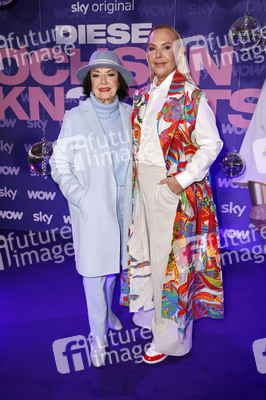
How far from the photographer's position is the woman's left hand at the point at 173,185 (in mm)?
1983

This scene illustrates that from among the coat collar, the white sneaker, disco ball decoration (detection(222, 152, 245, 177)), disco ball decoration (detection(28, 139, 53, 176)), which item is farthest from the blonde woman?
disco ball decoration (detection(28, 139, 53, 176))

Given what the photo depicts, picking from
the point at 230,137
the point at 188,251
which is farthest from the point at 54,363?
the point at 230,137

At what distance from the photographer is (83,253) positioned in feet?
7.09

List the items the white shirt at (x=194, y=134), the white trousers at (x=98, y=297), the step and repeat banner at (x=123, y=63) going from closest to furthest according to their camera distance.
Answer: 1. the white shirt at (x=194, y=134)
2. the white trousers at (x=98, y=297)
3. the step and repeat banner at (x=123, y=63)

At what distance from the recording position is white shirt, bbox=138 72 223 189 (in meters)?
1.95

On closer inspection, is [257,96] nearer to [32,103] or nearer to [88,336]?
[32,103]

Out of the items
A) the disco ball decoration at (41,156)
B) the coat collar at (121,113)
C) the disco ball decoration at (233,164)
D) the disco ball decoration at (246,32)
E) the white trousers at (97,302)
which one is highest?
the disco ball decoration at (246,32)

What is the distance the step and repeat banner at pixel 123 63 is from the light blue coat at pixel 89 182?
73.1 inches

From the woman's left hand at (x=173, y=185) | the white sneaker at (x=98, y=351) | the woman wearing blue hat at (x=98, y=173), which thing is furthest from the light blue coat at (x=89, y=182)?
the white sneaker at (x=98, y=351)

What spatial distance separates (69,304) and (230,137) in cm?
216

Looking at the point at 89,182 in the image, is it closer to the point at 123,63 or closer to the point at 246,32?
the point at 246,32

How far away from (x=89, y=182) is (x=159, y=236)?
490 millimetres

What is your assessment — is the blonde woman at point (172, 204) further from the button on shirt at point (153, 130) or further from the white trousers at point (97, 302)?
the white trousers at point (97, 302)

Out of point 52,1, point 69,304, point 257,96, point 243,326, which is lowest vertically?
point 243,326
